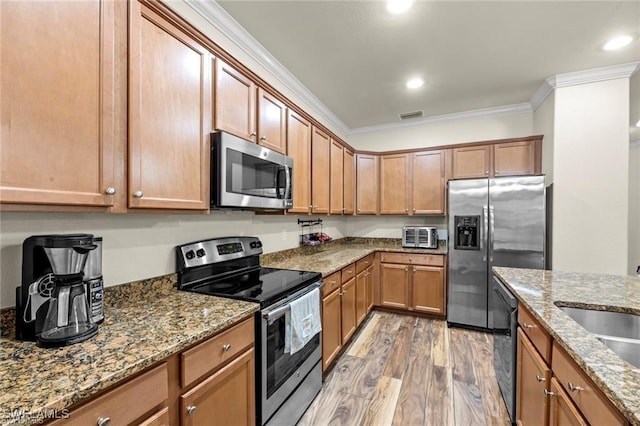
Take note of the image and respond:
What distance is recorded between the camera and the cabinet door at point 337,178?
11.0 feet

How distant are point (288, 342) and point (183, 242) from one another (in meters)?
0.92

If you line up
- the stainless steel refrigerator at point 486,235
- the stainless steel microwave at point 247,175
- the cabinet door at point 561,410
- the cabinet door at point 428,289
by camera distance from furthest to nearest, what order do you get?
the cabinet door at point 428,289, the stainless steel refrigerator at point 486,235, the stainless steel microwave at point 247,175, the cabinet door at point 561,410

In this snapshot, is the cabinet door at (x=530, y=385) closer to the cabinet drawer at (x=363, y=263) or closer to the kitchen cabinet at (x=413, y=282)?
the cabinet drawer at (x=363, y=263)

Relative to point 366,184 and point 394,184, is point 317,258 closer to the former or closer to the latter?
point 366,184

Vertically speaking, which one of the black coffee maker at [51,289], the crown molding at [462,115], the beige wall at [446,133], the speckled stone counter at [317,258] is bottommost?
the speckled stone counter at [317,258]

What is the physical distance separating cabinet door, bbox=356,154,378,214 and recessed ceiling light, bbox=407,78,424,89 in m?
1.20

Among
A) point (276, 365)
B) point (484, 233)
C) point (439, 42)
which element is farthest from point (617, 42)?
point (276, 365)

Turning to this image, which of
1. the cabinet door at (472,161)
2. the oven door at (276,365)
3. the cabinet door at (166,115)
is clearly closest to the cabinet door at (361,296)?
the oven door at (276,365)

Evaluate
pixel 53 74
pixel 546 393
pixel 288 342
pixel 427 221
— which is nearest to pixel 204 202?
pixel 53 74

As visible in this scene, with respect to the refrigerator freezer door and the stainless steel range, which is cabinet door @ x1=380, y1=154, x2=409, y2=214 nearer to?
the refrigerator freezer door

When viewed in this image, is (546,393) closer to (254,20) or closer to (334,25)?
(334,25)

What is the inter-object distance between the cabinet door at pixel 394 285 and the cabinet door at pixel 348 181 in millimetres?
930

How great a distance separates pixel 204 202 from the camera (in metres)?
1.58

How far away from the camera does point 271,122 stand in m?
2.19
